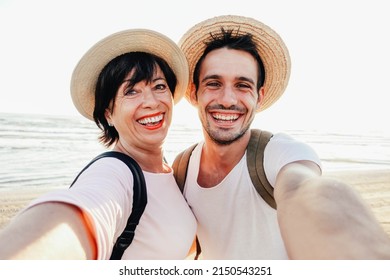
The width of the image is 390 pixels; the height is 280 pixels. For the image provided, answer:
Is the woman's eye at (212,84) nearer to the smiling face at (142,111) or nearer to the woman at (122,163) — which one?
the woman at (122,163)

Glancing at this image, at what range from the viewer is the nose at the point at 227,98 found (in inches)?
95.7

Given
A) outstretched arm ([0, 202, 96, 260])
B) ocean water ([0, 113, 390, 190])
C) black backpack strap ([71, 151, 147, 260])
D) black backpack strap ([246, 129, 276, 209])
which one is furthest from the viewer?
ocean water ([0, 113, 390, 190])

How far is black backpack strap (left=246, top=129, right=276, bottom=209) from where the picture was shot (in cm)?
205

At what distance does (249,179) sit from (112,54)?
1187 mm

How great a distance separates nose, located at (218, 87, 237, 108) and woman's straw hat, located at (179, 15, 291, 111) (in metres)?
0.47

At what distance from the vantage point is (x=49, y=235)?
1058 mm

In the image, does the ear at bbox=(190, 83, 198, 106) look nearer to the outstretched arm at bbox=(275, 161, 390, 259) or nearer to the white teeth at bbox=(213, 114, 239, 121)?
the white teeth at bbox=(213, 114, 239, 121)

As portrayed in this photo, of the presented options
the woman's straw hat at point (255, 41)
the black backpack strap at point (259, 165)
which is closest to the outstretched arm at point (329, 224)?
the black backpack strap at point (259, 165)

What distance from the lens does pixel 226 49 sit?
2.57m

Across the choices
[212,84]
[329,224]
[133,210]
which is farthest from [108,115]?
[329,224]

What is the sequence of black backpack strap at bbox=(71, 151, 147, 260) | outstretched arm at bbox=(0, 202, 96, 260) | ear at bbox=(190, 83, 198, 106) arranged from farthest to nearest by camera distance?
ear at bbox=(190, 83, 198, 106) < black backpack strap at bbox=(71, 151, 147, 260) < outstretched arm at bbox=(0, 202, 96, 260)

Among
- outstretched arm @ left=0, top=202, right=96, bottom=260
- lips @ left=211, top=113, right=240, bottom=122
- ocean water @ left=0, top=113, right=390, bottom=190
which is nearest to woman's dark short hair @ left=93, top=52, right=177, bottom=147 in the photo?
lips @ left=211, top=113, right=240, bottom=122

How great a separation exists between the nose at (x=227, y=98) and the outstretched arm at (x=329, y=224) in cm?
108
